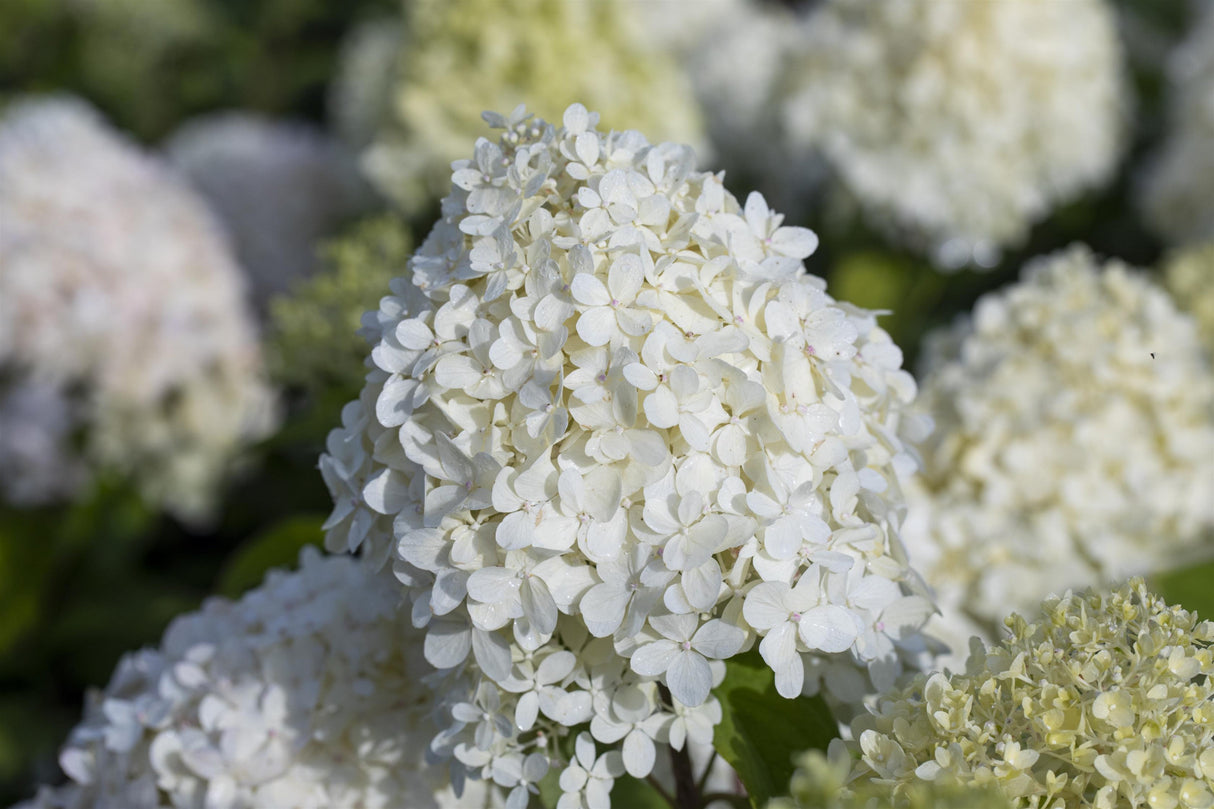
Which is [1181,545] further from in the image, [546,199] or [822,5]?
[822,5]

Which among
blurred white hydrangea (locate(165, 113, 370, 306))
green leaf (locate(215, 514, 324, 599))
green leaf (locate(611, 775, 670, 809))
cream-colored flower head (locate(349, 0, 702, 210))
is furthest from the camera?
blurred white hydrangea (locate(165, 113, 370, 306))

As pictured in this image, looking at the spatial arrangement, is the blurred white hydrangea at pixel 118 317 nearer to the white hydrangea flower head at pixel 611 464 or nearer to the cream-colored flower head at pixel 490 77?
the cream-colored flower head at pixel 490 77

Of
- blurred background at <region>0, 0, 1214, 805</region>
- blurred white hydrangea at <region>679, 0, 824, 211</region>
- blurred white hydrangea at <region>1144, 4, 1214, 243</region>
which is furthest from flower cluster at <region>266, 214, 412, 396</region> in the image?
blurred white hydrangea at <region>1144, 4, 1214, 243</region>

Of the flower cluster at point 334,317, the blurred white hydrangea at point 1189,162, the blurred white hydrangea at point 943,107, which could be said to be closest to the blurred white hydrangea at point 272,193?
the flower cluster at point 334,317

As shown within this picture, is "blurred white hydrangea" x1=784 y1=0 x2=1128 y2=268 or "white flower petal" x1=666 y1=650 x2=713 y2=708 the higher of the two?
"blurred white hydrangea" x1=784 y1=0 x2=1128 y2=268

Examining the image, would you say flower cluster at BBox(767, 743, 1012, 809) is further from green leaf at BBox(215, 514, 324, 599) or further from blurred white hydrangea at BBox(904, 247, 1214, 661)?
green leaf at BBox(215, 514, 324, 599)

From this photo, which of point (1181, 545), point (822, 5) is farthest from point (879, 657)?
point (822, 5)
